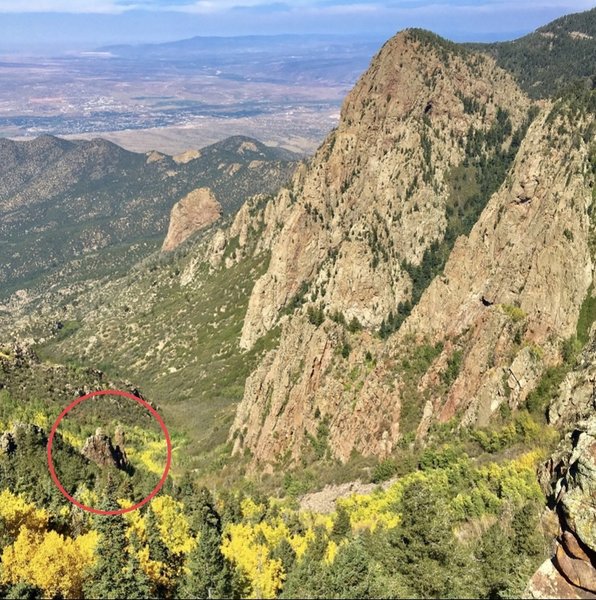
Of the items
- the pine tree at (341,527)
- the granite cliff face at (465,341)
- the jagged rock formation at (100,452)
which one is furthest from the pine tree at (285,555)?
the jagged rock formation at (100,452)

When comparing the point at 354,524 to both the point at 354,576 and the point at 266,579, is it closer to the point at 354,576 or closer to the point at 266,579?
the point at 266,579

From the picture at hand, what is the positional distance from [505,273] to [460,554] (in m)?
74.9

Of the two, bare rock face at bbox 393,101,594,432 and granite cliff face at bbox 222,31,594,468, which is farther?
granite cliff face at bbox 222,31,594,468

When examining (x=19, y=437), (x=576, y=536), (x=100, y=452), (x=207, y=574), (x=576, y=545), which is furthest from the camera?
(x=100, y=452)

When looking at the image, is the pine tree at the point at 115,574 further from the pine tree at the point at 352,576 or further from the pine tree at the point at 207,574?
the pine tree at the point at 352,576

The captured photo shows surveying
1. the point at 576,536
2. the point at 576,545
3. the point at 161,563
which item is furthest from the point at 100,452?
the point at 576,545

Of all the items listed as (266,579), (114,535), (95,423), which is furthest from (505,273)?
(95,423)

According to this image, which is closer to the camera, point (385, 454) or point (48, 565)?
point (48, 565)

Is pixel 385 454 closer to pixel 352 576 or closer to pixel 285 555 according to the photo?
pixel 285 555

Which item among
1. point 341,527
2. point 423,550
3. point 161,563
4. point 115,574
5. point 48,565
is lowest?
point 341,527

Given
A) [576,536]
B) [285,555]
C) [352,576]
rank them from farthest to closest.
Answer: [285,555] → [352,576] → [576,536]

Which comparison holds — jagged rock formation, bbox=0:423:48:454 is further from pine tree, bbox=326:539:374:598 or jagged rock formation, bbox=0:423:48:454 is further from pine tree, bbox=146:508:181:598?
pine tree, bbox=326:539:374:598

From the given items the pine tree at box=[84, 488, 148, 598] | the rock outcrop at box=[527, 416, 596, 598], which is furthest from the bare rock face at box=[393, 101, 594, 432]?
the pine tree at box=[84, 488, 148, 598]

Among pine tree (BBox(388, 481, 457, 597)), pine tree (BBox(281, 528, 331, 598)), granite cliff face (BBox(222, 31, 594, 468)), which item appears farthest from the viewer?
granite cliff face (BBox(222, 31, 594, 468))
